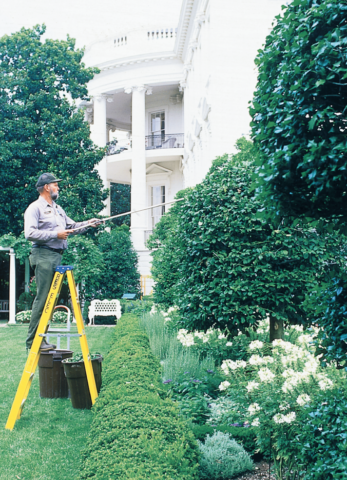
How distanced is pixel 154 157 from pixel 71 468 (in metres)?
21.5

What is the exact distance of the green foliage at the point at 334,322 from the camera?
8.92 feet

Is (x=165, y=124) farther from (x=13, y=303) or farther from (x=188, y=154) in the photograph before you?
(x=13, y=303)

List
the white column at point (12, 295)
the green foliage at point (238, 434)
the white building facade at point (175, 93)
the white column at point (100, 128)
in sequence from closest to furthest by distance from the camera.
A: the green foliage at point (238, 434), the white building facade at point (175, 93), the white column at point (12, 295), the white column at point (100, 128)

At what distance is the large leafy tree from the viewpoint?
706 inches

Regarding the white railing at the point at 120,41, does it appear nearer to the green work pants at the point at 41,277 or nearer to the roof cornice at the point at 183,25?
the roof cornice at the point at 183,25

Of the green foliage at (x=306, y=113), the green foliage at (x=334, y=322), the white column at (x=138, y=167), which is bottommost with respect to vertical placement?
the green foliage at (x=334, y=322)

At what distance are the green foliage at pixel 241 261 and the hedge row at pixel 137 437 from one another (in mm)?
1560

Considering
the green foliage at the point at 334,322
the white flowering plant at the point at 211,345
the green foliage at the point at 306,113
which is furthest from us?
the white flowering plant at the point at 211,345

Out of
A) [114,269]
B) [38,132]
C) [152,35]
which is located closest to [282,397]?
[38,132]

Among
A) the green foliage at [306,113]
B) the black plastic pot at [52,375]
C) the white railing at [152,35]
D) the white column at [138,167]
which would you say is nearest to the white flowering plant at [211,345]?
the black plastic pot at [52,375]

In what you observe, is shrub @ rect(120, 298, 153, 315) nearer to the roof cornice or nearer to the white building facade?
the white building facade

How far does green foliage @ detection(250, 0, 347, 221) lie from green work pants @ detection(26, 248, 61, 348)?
2.89 m

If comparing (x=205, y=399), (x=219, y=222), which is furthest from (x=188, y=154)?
(x=205, y=399)

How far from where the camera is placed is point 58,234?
16.0 feet
